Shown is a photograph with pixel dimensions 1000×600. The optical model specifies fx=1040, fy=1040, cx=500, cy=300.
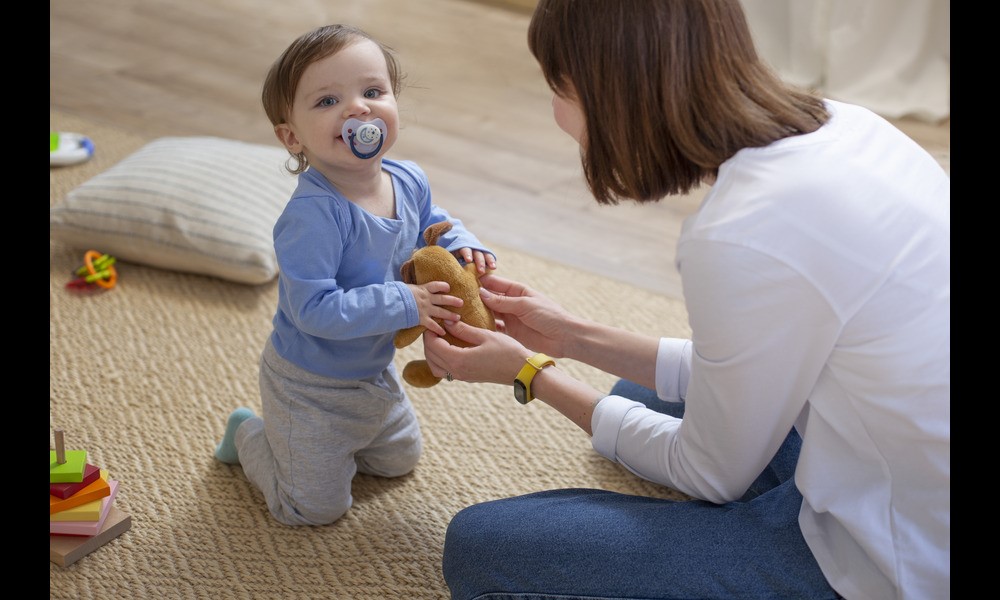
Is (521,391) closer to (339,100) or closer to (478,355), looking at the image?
(478,355)

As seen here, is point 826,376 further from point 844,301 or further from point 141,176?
point 141,176

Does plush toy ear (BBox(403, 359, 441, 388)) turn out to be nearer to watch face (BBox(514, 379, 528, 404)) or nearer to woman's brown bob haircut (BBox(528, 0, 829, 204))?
watch face (BBox(514, 379, 528, 404))

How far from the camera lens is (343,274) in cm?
123

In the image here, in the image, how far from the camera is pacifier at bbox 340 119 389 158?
1.16 m

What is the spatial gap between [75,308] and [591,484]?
95 centimetres

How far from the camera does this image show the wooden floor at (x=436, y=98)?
2156 mm

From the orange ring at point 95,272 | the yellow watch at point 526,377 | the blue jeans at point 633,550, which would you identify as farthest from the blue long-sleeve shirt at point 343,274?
the orange ring at point 95,272

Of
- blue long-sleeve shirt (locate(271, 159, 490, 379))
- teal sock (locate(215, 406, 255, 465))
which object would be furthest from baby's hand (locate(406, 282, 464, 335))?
teal sock (locate(215, 406, 255, 465))

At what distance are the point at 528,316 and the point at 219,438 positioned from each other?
20.1 inches

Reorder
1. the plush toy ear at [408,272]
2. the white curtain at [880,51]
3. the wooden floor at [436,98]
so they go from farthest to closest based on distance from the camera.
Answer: the white curtain at [880,51]
the wooden floor at [436,98]
the plush toy ear at [408,272]

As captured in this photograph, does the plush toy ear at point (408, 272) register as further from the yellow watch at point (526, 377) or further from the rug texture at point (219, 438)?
the rug texture at point (219, 438)

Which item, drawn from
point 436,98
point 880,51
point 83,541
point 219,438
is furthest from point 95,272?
point 880,51

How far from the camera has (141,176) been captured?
1.95 meters

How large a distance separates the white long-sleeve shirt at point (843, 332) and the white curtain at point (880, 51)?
6.10ft
